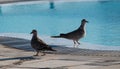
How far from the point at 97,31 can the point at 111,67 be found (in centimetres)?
888

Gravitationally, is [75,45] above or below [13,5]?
below

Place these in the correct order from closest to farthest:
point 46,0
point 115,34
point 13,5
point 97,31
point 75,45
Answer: point 75,45 < point 115,34 < point 97,31 < point 13,5 < point 46,0

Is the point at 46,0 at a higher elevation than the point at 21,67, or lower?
higher

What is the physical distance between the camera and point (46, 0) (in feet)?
119

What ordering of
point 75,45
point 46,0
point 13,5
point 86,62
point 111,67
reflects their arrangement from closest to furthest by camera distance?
point 111,67, point 86,62, point 75,45, point 13,5, point 46,0

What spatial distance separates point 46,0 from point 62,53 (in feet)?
90.8

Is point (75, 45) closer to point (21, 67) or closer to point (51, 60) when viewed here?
point (51, 60)

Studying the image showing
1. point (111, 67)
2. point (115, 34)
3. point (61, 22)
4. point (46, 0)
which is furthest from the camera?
point (46, 0)

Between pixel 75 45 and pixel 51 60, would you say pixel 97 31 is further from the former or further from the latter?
pixel 51 60

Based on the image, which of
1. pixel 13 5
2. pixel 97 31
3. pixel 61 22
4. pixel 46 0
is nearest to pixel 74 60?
pixel 97 31

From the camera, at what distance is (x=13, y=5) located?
3366cm

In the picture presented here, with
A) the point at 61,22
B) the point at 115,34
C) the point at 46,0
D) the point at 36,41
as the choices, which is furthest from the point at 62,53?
the point at 46,0

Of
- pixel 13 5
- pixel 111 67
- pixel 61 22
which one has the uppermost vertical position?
pixel 13 5

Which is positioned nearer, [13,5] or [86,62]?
[86,62]
